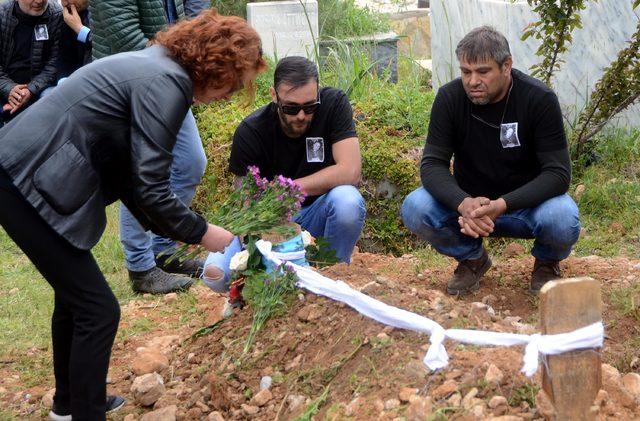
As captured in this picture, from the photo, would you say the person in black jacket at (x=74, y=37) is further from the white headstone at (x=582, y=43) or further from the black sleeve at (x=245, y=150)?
the white headstone at (x=582, y=43)

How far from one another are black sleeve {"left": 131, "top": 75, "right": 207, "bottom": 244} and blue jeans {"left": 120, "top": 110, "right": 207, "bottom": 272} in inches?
64.9

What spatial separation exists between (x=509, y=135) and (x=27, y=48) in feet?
12.9

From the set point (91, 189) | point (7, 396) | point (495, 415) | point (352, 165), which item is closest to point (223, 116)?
point (352, 165)

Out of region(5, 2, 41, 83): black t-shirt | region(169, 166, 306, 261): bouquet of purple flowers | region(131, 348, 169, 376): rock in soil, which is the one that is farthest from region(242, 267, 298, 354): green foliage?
region(5, 2, 41, 83): black t-shirt

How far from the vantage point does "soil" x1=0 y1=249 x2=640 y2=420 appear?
288cm

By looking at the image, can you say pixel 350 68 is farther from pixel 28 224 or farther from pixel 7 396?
pixel 28 224

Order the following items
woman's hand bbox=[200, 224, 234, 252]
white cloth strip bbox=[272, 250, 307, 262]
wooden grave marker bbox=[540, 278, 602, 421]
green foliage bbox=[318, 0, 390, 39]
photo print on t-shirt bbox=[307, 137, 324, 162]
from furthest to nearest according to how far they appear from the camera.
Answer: green foliage bbox=[318, 0, 390, 39], photo print on t-shirt bbox=[307, 137, 324, 162], white cloth strip bbox=[272, 250, 307, 262], woman's hand bbox=[200, 224, 234, 252], wooden grave marker bbox=[540, 278, 602, 421]

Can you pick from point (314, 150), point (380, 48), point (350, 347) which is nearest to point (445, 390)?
point (350, 347)

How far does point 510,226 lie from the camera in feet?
14.8

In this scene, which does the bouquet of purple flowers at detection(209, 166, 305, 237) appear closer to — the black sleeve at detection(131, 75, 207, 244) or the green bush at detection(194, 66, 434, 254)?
the black sleeve at detection(131, 75, 207, 244)

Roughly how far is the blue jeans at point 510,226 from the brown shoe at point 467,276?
0.04 meters

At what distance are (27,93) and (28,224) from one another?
388 cm

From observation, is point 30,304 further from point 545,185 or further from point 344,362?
point 545,185

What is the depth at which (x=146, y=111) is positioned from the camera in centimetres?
296
